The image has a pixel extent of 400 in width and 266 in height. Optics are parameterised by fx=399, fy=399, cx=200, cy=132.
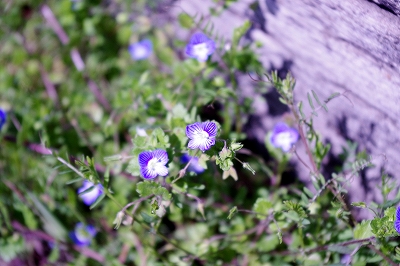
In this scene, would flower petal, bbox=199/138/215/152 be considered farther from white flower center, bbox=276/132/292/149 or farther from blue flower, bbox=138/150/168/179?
white flower center, bbox=276/132/292/149

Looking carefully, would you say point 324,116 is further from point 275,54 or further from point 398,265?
point 398,265

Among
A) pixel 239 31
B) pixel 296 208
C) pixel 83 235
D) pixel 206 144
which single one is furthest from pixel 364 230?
pixel 83 235

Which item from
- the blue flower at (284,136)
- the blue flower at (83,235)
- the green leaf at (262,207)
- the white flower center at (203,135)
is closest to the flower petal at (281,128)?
the blue flower at (284,136)

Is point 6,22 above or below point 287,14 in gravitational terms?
below

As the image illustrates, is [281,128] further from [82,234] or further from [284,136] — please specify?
[82,234]

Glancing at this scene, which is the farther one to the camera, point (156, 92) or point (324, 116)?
point (156, 92)

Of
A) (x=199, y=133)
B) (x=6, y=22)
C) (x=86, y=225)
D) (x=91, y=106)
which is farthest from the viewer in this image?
(x=6, y=22)

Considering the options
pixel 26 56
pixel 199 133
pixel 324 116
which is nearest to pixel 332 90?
pixel 324 116
